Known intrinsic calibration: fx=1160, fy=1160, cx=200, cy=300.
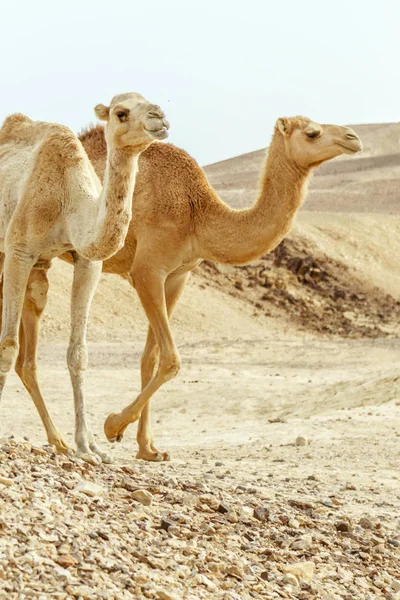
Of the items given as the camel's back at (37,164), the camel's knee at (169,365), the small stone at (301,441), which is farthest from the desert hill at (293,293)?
the camel's back at (37,164)

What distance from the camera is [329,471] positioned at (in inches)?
404

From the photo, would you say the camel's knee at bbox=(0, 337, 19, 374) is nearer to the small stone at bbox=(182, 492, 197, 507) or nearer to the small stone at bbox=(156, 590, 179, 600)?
the small stone at bbox=(182, 492, 197, 507)

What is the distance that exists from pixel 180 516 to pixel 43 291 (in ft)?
10.9

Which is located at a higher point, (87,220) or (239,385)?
(87,220)

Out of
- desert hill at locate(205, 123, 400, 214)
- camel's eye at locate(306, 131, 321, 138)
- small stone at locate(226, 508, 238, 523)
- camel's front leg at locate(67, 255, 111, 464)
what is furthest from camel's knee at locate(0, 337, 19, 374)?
desert hill at locate(205, 123, 400, 214)

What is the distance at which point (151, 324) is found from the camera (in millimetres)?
10672

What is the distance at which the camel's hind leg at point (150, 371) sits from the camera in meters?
10.7

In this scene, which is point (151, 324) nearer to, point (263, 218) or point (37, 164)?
point (263, 218)

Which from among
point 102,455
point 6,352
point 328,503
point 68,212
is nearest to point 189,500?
point 328,503

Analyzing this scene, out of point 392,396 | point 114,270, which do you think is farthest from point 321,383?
point 114,270

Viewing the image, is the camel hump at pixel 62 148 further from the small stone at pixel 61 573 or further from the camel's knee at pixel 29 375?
the small stone at pixel 61 573

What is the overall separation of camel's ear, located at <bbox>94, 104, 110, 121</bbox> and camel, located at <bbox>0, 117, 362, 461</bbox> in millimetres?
2571

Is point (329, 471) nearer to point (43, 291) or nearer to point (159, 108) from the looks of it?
point (43, 291)

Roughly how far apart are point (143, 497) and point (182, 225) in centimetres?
440
